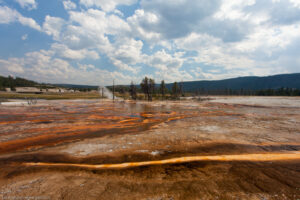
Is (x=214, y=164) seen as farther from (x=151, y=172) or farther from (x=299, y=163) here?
(x=299, y=163)

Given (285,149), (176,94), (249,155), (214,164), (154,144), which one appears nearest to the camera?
(214,164)

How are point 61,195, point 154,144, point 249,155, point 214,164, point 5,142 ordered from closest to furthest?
1. point 61,195
2. point 214,164
3. point 249,155
4. point 154,144
5. point 5,142

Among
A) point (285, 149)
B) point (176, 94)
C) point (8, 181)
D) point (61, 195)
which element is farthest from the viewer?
point (176, 94)

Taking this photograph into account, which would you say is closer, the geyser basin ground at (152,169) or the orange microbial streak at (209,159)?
the geyser basin ground at (152,169)

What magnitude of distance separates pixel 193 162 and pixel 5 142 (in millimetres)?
11026

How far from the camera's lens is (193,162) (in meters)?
5.34

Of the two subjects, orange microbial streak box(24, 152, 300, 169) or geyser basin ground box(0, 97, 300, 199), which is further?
orange microbial streak box(24, 152, 300, 169)

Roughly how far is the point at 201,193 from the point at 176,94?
8041 cm

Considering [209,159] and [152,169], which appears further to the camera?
[209,159]

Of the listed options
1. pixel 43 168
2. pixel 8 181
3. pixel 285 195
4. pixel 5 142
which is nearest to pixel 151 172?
pixel 285 195

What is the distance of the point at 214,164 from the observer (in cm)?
518

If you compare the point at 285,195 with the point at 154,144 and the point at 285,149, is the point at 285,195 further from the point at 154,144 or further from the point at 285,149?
the point at 154,144

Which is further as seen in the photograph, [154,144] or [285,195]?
[154,144]

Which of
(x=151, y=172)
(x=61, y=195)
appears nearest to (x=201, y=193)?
(x=151, y=172)
